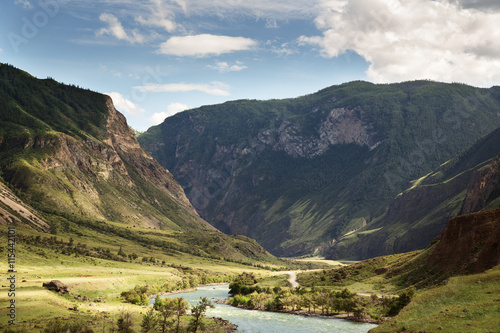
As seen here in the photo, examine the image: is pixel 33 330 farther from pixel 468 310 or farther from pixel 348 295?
pixel 348 295

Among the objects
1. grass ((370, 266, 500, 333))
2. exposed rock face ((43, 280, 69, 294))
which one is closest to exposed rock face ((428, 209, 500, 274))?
grass ((370, 266, 500, 333))

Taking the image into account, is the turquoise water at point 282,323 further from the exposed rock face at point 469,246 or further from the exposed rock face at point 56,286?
the exposed rock face at point 56,286

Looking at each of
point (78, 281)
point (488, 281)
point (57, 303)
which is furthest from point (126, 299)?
point (488, 281)

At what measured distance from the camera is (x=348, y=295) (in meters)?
140

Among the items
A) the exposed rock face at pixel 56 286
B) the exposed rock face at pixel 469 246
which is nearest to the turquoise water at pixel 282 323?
the exposed rock face at pixel 469 246

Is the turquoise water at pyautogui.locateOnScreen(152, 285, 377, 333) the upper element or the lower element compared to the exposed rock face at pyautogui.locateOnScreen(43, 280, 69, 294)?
lower

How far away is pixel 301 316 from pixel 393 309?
126 ft

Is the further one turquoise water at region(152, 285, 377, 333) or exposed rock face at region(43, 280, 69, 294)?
exposed rock face at region(43, 280, 69, 294)

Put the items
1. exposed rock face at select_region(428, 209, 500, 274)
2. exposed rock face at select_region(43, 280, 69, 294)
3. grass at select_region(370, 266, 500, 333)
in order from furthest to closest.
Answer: exposed rock face at select_region(43, 280, 69, 294), exposed rock face at select_region(428, 209, 500, 274), grass at select_region(370, 266, 500, 333)

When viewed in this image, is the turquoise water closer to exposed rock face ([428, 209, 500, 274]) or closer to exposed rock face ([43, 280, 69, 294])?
exposed rock face ([428, 209, 500, 274])

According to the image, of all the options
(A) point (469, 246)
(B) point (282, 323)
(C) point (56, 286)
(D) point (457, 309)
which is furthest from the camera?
(B) point (282, 323)

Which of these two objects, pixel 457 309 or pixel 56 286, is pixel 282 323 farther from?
pixel 457 309

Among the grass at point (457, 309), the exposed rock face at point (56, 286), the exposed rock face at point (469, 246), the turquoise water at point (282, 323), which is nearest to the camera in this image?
the grass at point (457, 309)

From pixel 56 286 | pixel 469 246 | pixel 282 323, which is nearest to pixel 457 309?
pixel 469 246
